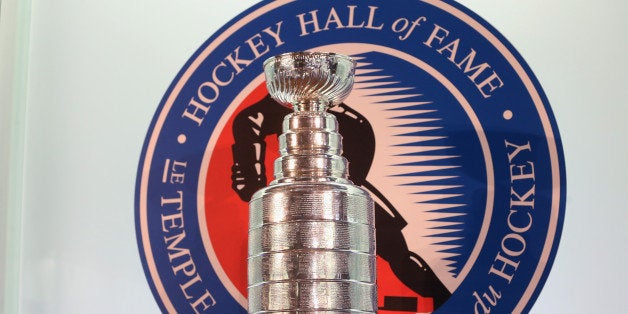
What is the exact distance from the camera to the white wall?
1579mm

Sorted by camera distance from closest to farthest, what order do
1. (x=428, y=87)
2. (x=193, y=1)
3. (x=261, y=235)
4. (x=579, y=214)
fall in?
(x=261, y=235)
(x=579, y=214)
(x=428, y=87)
(x=193, y=1)


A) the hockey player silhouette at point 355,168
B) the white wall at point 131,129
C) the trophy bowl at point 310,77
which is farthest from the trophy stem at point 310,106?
the white wall at point 131,129

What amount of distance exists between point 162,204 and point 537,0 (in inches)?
31.6

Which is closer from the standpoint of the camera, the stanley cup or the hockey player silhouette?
the stanley cup

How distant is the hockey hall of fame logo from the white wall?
31 millimetres

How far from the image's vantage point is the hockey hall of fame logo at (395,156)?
1605mm

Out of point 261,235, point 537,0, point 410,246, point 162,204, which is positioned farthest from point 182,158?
point 537,0

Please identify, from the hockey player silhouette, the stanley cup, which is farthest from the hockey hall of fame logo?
the stanley cup

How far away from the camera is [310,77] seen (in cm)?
146

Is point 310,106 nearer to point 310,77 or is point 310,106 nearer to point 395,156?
point 310,77

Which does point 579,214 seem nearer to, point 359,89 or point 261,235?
point 359,89

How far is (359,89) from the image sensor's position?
5.59ft

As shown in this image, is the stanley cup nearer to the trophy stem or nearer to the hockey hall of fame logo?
the trophy stem

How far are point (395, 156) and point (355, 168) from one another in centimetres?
8
